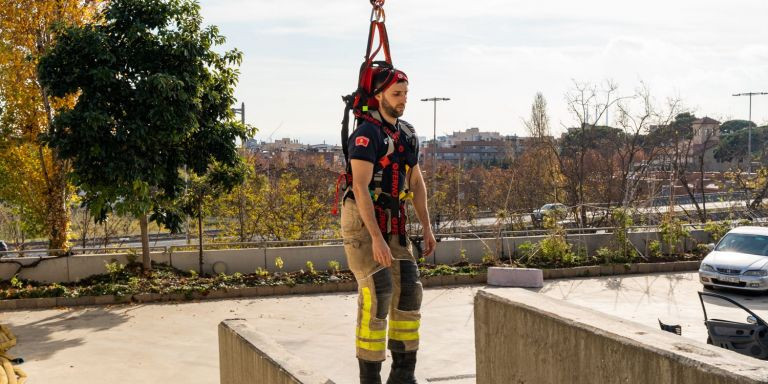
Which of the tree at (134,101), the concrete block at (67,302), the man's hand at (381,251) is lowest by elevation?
the concrete block at (67,302)

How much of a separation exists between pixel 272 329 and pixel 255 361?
262 inches

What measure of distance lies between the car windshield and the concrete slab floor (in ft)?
2.89

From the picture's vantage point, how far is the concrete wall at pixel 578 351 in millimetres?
2691

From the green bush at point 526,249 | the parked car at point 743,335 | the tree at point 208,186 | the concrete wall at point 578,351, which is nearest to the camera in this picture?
the concrete wall at point 578,351

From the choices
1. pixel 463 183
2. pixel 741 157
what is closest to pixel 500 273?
pixel 463 183

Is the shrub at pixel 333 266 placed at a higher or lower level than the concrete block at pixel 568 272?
higher

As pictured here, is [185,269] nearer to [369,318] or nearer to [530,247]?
[530,247]

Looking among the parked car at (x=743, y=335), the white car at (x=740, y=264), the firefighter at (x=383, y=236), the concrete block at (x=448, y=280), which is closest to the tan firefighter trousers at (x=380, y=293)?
the firefighter at (x=383, y=236)

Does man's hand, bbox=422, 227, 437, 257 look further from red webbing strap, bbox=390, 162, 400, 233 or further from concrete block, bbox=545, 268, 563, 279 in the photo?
concrete block, bbox=545, 268, 563, 279

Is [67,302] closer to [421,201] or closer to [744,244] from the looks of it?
[421,201]

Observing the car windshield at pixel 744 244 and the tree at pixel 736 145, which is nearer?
the car windshield at pixel 744 244

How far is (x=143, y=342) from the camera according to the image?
10.9 m

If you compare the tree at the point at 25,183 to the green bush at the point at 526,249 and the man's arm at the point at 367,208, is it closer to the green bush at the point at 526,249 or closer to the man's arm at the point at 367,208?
the green bush at the point at 526,249

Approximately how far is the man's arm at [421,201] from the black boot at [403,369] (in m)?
0.69
